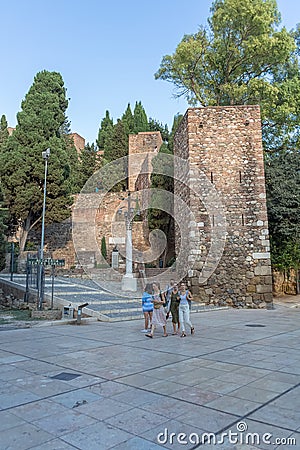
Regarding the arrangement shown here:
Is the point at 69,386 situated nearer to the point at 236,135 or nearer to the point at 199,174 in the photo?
the point at 199,174

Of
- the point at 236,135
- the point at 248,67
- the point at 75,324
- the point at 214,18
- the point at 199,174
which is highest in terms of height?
the point at 214,18

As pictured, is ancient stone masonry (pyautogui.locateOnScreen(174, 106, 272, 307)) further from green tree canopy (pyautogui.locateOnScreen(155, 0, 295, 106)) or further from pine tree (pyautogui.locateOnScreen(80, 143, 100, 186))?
pine tree (pyautogui.locateOnScreen(80, 143, 100, 186))

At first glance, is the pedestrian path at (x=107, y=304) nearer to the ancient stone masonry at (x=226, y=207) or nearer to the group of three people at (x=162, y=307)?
the ancient stone masonry at (x=226, y=207)

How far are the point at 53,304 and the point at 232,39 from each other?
45.9 feet

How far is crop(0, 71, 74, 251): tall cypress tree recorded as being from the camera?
2005cm

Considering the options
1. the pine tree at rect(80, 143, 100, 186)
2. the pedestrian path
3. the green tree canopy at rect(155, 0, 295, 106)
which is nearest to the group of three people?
the pedestrian path

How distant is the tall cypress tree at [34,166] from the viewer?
20047mm

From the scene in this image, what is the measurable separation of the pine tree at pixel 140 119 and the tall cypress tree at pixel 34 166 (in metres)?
11.4

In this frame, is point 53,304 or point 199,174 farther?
point 199,174

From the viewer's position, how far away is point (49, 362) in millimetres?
4637

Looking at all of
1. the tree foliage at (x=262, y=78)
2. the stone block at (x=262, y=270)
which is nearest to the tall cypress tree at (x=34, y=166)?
the tree foliage at (x=262, y=78)

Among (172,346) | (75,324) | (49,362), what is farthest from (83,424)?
(75,324)

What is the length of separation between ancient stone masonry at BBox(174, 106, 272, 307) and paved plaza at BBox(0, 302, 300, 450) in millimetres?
6476

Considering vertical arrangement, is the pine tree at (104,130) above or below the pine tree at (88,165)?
above
